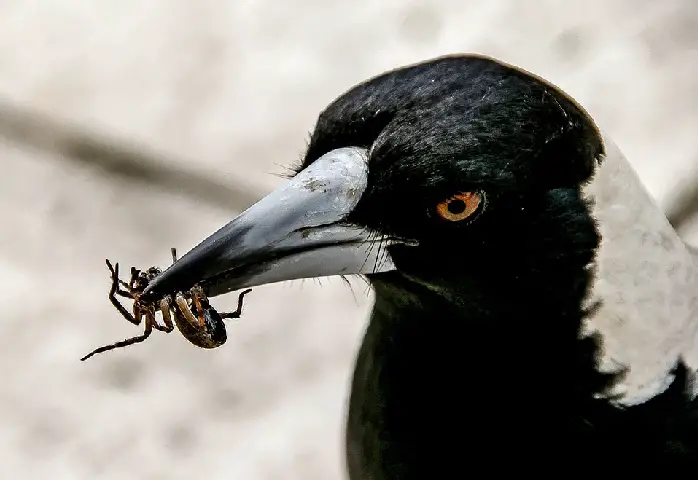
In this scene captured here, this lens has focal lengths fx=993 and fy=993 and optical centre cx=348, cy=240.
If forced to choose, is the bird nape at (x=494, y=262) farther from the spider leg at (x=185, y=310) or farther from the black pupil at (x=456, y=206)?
the spider leg at (x=185, y=310)

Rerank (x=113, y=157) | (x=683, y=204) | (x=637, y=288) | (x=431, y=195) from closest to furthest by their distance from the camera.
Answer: (x=431, y=195), (x=637, y=288), (x=683, y=204), (x=113, y=157)

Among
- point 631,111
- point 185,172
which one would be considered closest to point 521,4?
point 631,111

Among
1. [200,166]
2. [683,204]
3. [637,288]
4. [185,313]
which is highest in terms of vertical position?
[200,166]

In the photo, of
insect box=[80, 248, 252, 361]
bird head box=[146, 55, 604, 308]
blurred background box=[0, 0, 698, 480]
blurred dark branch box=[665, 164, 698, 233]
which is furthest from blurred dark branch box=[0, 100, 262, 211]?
bird head box=[146, 55, 604, 308]

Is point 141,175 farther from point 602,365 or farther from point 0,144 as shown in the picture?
point 602,365

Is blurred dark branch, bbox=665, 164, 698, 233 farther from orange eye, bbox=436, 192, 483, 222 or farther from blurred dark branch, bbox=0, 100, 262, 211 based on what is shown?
orange eye, bbox=436, 192, 483, 222

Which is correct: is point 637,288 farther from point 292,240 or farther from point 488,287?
point 292,240

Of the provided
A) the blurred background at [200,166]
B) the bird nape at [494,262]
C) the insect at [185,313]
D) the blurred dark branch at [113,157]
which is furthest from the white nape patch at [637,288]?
the blurred dark branch at [113,157]

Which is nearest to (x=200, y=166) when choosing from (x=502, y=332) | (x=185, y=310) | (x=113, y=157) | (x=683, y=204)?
(x=113, y=157)
